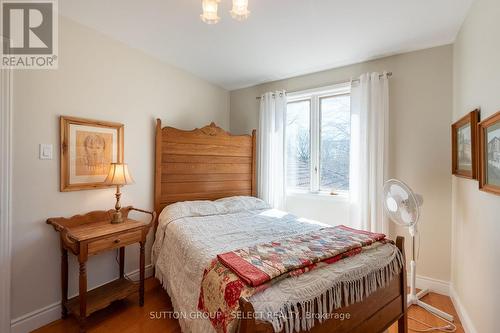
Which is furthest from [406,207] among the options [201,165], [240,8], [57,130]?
[57,130]

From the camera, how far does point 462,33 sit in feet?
7.16

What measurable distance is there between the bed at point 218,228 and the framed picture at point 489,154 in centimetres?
67

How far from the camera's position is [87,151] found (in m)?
2.29

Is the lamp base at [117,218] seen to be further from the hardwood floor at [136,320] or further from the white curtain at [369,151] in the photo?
the white curtain at [369,151]

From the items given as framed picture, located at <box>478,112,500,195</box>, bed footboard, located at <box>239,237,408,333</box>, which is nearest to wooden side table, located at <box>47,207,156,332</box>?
bed footboard, located at <box>239,237,408,333</box>

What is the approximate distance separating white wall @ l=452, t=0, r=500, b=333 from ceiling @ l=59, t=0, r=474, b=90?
29cm

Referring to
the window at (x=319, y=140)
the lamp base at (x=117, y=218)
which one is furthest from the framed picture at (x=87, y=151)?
the window at (x=319, y=140)

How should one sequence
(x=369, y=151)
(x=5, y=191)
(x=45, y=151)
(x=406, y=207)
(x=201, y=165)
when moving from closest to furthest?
(x=5, y=191) < (x=45, y=151) < (x=406, y=207) < (x=369, y=151) < (x=201, y=165)

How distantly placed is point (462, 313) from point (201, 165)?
2.95 m

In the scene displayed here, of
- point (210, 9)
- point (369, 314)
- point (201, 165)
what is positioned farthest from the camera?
point (201, 165)

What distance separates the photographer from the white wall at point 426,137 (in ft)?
8.26

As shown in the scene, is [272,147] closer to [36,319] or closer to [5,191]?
[5,191]

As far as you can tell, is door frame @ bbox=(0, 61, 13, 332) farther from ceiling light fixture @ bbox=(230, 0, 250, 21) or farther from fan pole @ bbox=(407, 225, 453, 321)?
fan pole @ bbox=(407, 225, 453, 321)

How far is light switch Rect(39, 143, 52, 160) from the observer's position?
6.61 ft
